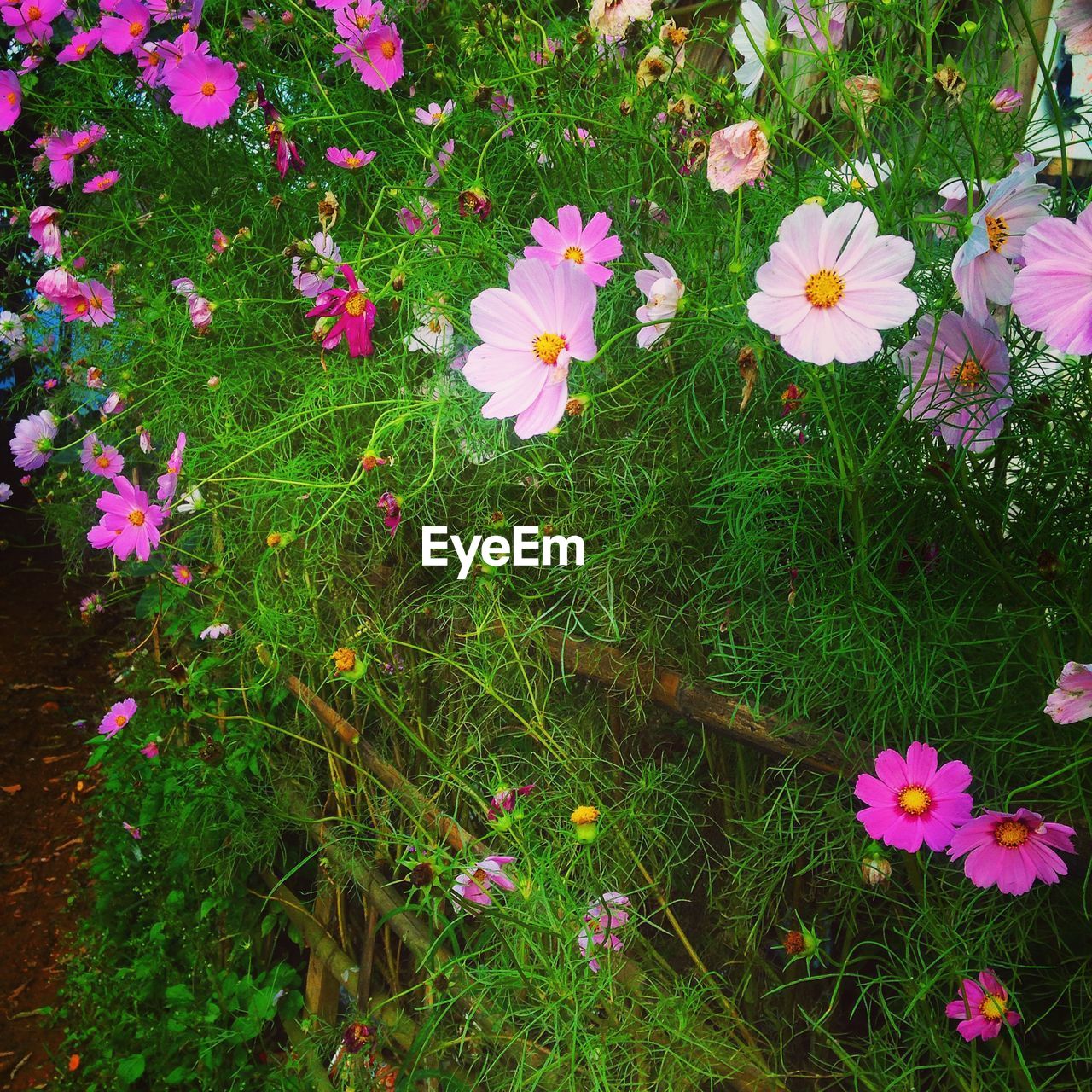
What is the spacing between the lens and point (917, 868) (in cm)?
A: 73

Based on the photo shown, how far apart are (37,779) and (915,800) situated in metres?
2.61

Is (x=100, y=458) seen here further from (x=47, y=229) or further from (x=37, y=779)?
(x=37, y=779)

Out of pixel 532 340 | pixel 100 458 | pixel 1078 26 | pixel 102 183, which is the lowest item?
pixel 100 458

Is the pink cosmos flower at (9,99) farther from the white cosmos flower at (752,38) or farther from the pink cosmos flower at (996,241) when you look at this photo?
the pink cosmos flower at (996,241)

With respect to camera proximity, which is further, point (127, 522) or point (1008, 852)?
point (127, 522)

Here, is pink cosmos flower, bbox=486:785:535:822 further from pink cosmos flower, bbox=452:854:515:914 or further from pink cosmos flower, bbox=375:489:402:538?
pink cosmos flower, bbox=375:489:402:538

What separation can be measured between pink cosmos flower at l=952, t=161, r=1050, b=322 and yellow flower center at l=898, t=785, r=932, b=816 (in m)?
0.32

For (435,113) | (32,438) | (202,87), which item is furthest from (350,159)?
(32,438)

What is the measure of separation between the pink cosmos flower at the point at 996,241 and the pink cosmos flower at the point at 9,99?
1494 millimetres

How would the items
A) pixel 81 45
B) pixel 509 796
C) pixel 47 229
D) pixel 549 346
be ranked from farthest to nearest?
pixel 47 229 < pixel 81 45 < pixel 509 796 < pixel 549 346

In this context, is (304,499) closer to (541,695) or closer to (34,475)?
(541,695)

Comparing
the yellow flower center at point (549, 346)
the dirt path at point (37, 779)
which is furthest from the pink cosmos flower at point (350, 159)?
the dirt path at point (37, 779)

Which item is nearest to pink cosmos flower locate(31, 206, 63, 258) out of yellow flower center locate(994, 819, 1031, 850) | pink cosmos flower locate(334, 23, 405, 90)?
pink cosmos flower locate(334, 23, 405, 90)

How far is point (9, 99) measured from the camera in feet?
4.96
